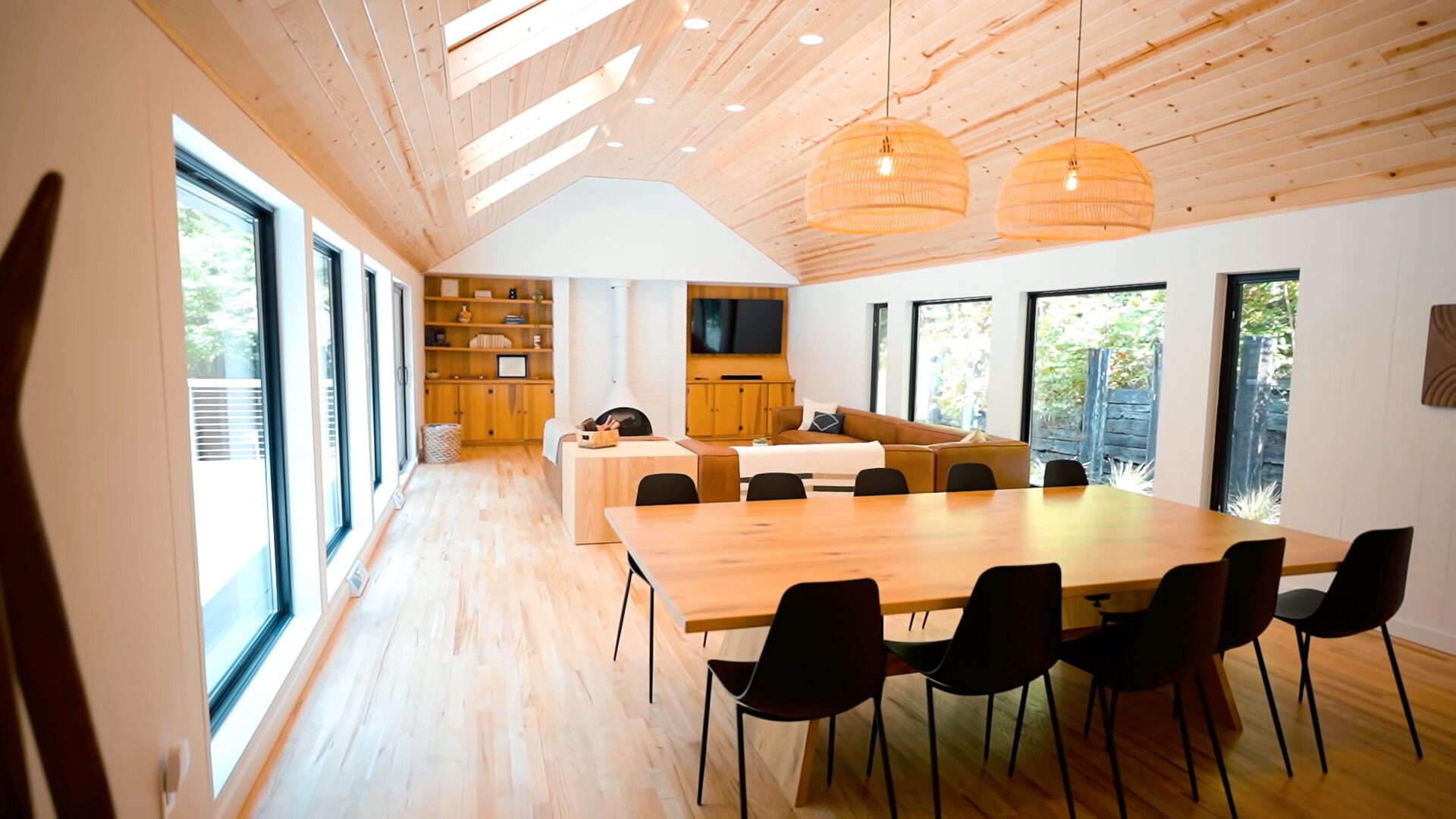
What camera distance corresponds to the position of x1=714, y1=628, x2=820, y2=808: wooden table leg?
2707mm

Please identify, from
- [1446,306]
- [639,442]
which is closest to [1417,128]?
[1446,306]

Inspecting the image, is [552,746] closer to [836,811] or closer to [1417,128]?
[836,811]

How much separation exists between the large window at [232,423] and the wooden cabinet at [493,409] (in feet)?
23.4

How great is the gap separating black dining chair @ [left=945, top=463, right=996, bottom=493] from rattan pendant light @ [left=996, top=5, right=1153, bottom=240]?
155 centimetres

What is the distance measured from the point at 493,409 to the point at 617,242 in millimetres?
2812

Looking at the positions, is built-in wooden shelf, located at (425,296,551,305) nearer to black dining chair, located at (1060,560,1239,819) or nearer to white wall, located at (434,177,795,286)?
white wall, located at (434,177,795,286)

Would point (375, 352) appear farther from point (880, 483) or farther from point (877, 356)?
point (877, 356)

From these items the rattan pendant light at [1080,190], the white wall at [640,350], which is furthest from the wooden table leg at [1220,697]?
the white wall at [640,350]

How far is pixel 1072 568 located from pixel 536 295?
922 cm

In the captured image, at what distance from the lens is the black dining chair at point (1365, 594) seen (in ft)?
9.62

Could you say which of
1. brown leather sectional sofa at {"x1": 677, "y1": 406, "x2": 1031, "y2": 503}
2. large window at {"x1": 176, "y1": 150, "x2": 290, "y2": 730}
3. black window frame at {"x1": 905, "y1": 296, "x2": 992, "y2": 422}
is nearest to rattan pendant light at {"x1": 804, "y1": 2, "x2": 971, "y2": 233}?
large window at {"x1": 176, "y1": 150, "x2": 290, "y2": 730}

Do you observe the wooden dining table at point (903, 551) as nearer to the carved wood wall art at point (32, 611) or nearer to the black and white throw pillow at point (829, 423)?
the carved wood wall art at point (32, 611)

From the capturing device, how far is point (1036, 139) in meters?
5.25

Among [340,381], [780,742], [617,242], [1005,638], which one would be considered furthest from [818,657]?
[617,242]
